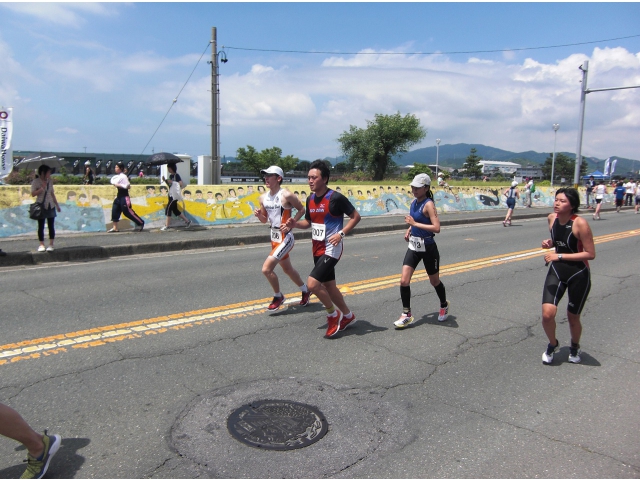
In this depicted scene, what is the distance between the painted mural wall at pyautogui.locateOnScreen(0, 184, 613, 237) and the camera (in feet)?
38.4

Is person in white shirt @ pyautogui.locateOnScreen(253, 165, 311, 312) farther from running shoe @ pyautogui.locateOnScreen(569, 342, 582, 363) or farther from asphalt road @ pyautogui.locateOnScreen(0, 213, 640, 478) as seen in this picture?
running shoe @ pyautogui.locateOnScreen(569, 342, 582, 363)

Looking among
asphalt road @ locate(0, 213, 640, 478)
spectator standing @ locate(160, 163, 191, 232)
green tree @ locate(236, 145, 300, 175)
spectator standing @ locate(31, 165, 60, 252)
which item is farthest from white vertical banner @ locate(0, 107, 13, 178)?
green tree @ locate(236, 145, 300, 175)

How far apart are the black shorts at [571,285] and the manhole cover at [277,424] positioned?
8.60 ft

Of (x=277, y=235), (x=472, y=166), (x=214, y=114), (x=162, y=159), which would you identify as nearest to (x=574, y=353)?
(x=277, y=235)

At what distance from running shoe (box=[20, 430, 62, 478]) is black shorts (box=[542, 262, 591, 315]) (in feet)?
13.9

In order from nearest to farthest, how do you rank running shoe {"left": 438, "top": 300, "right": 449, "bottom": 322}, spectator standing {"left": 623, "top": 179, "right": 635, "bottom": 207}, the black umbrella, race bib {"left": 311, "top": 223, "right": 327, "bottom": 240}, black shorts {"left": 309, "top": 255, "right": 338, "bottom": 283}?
black shorts {"left": 309, "top": 255, "right": 338, "bottom": 283}, race bib {"left": 311, "top": 223, "right": 327, "bottom": 240}, running shoe {"left": 438, "top": 300, "right": 449, "bottom": 322}, the black umbrella, spectator standing {"left": 623, "top": 179, "right": 635, "bottom": 207}

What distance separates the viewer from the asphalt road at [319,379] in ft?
10.6

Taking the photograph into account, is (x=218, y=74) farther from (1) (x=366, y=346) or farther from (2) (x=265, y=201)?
(1) (x=366, y=346)

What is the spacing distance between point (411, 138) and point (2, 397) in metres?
52.5

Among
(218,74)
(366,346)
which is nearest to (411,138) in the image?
(218,74)

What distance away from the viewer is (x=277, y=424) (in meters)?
3.64

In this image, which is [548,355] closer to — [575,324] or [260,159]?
[575,324]

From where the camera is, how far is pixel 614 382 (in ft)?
14.9

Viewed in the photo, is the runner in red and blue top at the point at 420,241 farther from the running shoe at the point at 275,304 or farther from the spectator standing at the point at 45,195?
the spectator standing at the point at 45,195
